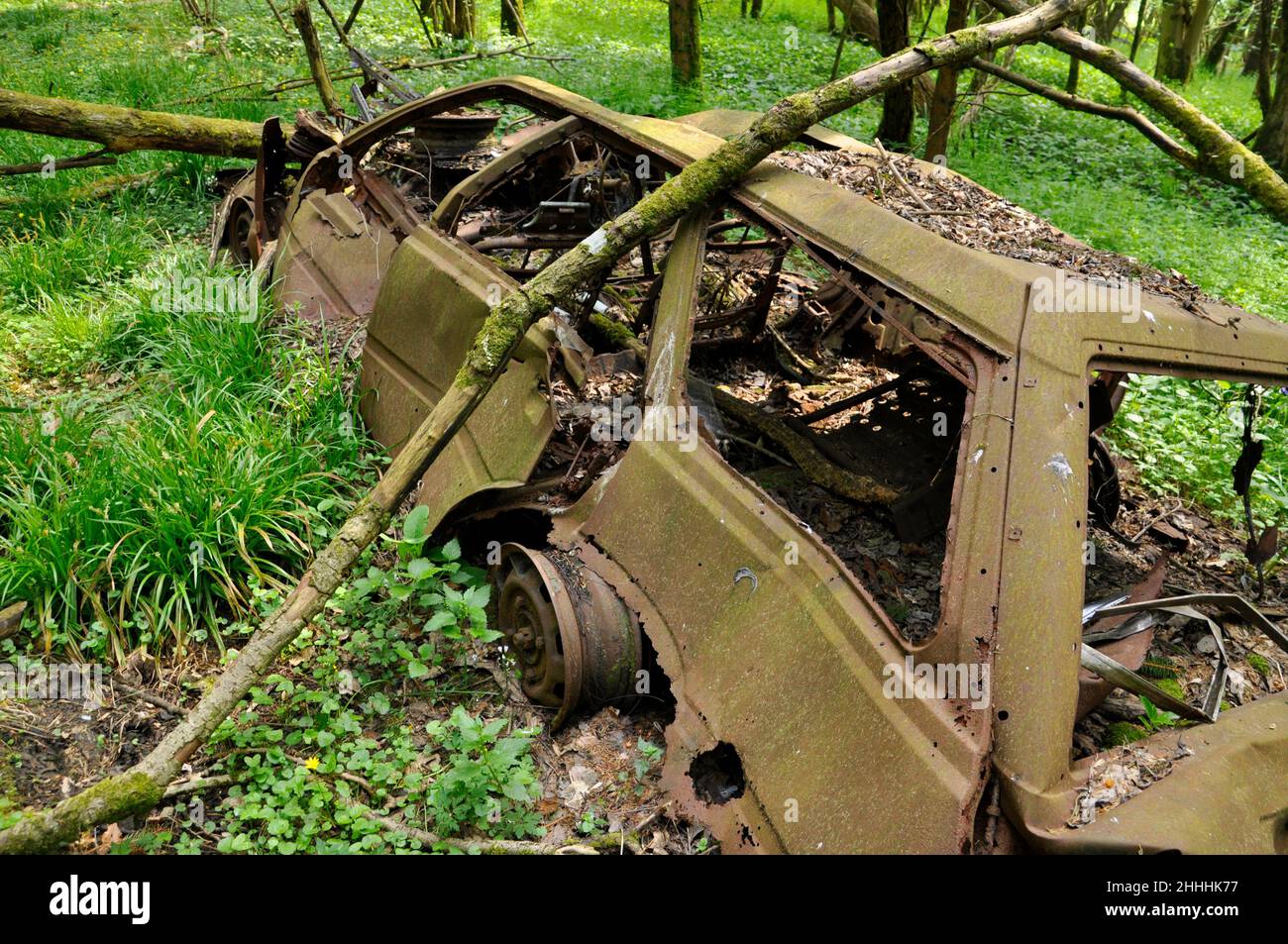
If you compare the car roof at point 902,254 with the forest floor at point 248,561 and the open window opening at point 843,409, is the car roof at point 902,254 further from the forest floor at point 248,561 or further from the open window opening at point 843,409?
the forest floor at point 248,561

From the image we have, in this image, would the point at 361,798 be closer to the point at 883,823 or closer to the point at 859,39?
the point at 883,823

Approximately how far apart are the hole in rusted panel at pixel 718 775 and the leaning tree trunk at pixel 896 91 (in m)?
6.78

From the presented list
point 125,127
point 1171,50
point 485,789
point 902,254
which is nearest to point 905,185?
point 902,254

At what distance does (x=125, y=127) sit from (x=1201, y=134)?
616cm

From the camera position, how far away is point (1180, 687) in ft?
8.21

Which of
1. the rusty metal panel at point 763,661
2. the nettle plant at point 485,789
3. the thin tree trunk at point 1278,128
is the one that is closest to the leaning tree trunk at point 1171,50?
the thin tree trunk at point 1278,128

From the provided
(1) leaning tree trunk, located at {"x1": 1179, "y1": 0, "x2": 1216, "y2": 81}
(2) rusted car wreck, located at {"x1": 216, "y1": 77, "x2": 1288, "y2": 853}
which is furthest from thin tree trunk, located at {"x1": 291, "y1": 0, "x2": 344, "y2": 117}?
(1) leaning tree trunk, located at {"x1": 1179, "y1": 0, "x2": 1216, "y2": 81}

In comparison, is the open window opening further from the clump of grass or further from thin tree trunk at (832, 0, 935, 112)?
thin tree trunk at (832, 0, 935, 112)

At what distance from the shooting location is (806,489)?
11.8 feet

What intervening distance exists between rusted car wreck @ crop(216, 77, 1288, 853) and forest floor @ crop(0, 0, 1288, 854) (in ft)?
0.87

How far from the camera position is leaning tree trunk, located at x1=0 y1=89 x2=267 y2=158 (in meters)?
5.89

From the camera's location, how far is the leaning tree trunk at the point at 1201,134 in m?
3.98

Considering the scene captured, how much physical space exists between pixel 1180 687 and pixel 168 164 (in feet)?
23.5
